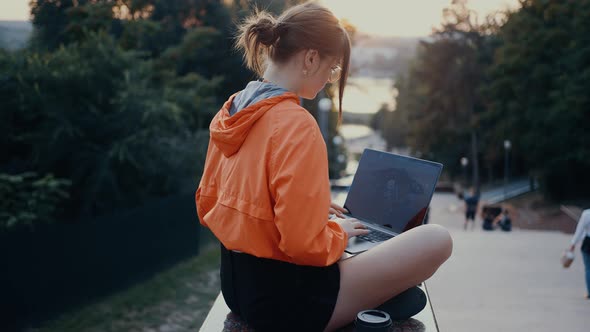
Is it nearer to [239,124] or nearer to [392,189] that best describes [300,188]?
[239,124]

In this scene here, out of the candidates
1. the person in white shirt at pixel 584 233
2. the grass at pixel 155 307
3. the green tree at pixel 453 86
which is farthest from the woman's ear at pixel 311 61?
the green tree at pixel 453 86

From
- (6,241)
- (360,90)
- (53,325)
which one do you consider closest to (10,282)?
(6,241)

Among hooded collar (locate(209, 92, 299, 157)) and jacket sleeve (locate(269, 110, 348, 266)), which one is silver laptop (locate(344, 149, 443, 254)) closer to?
jacket sleeve (locate(269, 110, 348, 266))

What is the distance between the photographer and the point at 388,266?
215 cm

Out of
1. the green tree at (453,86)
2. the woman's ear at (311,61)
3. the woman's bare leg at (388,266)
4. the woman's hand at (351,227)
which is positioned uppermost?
the woman's ear at (311,61)

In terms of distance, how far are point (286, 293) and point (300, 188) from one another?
49 centimetres

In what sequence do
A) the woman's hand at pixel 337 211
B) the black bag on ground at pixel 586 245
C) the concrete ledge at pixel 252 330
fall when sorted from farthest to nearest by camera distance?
1. the black bag on ground at pixel 586 245
2. the woman's hand at pixel 337 211
3. the concrete ledge at pixel 252 330

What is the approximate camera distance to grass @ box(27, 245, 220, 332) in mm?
6600

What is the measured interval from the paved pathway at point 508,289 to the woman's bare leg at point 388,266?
254 centimetres

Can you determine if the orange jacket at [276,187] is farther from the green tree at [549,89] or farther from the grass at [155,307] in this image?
the green tree at [549,89]

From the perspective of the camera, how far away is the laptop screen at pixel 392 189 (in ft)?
8.94

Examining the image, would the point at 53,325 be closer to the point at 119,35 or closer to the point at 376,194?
the point at 376,194

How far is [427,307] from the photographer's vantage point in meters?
2.55

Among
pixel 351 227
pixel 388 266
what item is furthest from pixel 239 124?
pixel 388 266
